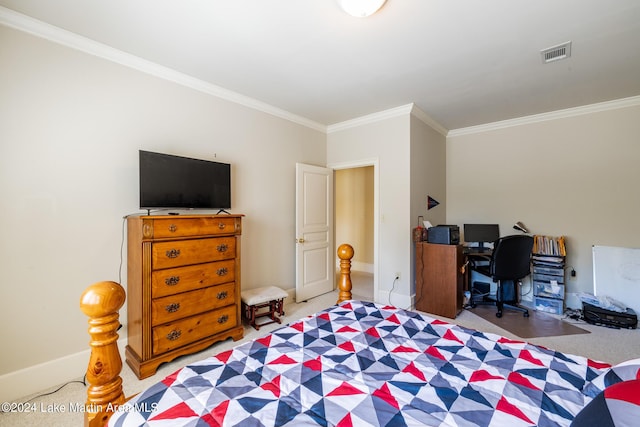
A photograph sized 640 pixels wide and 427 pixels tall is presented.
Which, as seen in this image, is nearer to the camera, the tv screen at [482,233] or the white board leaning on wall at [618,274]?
the white board leaning on wall at [618,274]

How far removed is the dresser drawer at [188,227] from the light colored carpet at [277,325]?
1.10m

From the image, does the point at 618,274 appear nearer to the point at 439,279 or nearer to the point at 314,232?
the point at 439,279

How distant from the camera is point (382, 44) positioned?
2.26 m

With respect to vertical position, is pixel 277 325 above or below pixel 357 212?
below

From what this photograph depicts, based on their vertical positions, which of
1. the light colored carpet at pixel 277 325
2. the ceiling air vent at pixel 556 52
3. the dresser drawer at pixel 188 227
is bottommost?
the light colored carpet at pixel 277 325

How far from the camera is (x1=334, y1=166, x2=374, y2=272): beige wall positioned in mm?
5898

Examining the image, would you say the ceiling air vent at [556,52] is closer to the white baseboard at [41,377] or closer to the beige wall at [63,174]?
the beige wall at [63,174]

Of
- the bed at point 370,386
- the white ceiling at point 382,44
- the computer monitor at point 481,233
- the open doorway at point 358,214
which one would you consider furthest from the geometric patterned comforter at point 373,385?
the open doorway at point 358,214

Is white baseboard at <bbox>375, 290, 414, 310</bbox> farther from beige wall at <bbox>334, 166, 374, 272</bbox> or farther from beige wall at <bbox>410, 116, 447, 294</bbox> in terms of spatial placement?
beige wall at <bbox>334, 166, 374, 272</bbox>

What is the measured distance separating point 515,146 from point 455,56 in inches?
95.7

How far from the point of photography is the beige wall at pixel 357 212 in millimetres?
5898

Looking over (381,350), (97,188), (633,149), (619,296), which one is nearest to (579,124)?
(633,149)

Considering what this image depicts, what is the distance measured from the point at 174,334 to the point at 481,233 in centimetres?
419

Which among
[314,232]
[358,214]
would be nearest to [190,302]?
[314,232]
